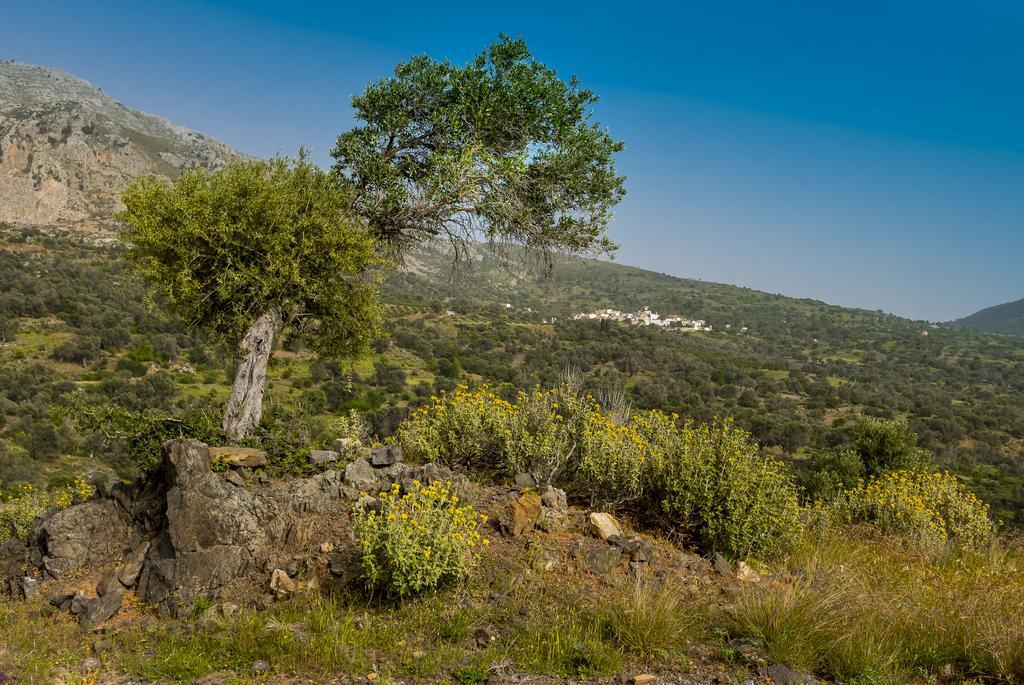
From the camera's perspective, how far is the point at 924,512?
9008mm

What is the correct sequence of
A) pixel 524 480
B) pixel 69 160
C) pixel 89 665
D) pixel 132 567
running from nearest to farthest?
1. pixel 89 665
2. pixel 132 567
3. pixel 524 480
4. pixel 69 160

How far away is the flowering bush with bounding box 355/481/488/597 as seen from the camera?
16.6 feet

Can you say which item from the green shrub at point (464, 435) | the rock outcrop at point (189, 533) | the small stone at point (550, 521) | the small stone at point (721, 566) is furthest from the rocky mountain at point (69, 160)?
the small stone at point (721, 566)

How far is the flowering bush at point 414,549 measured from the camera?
16.6ft

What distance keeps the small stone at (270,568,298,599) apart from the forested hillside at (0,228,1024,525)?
326 centimetres

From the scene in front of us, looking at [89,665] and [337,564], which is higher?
[337,564]

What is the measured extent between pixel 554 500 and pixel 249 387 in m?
5.35

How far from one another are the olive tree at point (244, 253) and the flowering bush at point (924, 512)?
9.59m

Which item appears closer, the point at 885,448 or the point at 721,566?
the point at 721,566

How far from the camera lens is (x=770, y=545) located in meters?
6.75

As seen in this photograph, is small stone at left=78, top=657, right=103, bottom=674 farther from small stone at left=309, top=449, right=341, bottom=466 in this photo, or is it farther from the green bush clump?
the green bush clump

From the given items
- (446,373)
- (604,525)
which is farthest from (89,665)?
(446,373)

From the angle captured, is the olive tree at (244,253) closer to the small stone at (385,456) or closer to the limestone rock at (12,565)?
the small stone at (385,456)

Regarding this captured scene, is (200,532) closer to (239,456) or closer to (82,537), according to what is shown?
(239,456)
